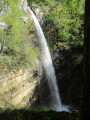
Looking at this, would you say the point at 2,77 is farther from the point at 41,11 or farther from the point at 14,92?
the point at 41,11

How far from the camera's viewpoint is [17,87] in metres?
8.08

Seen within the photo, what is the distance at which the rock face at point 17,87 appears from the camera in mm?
6943

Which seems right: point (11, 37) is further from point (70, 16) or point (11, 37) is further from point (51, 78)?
point (51, 78)

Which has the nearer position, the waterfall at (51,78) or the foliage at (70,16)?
the foliage at (70,16)

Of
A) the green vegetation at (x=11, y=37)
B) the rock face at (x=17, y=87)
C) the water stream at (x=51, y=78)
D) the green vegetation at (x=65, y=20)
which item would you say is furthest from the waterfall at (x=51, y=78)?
the green vegetation at (x=11, y=37)

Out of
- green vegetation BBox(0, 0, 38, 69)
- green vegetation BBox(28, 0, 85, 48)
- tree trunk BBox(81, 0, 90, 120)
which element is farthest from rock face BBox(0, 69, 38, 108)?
tree trunk BBox(81, 0, 90, 120)

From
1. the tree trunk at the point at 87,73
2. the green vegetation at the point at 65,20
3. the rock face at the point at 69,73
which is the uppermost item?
the green vegetation at the point at 65,20

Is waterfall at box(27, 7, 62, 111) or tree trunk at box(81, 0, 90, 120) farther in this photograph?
waterfall at box(27, 7, 62, 111)

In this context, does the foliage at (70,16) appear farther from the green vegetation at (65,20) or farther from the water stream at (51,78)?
the water stream at (51,78)

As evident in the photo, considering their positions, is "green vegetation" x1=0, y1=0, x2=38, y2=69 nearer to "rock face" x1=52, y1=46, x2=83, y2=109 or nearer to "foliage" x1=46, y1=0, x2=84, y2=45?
"foliage" x1=46, y1=0, x2=84, y2=45

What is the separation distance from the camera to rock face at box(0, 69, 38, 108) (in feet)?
22.8

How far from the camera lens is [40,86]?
34.0 feet

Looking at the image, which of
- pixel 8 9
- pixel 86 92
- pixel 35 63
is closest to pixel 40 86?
pixel 35 63

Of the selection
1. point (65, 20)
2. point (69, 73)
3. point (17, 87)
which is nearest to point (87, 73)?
point (65, 20)
